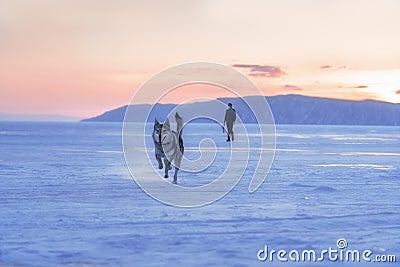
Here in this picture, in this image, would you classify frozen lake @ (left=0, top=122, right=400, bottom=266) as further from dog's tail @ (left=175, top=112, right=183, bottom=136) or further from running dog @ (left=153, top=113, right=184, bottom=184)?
dog's tail @ (left=175, top=112, right=183, bottom=136)

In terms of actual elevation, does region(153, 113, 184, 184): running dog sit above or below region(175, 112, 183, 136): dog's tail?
below

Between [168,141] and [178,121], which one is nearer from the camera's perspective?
[178,121]

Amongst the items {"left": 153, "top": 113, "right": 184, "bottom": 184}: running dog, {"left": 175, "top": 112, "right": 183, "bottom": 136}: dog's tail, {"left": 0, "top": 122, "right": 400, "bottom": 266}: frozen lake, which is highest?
{"left": 175, "top": 112, "right": 183, "bottom": 136}: dog's tail

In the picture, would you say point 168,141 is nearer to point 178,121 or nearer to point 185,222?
point 178,121

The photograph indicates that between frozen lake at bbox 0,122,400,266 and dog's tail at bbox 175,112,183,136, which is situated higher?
dog's tail at bbox 175,112,183,136

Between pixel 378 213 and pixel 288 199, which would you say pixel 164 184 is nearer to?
pixel 288 199

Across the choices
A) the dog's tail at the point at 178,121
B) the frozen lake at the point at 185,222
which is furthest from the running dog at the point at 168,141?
the frozen lake at the point at 185,222

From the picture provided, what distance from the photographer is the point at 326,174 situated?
54.2 ft

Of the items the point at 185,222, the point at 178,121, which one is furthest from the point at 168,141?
the point at 185,222

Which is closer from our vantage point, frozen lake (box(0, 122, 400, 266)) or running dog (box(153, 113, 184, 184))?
frozen lake (box(0, 122, 400, 266))

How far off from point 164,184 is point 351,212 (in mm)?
4884

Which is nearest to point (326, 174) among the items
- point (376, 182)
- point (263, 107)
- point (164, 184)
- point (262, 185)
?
point (376, 182)

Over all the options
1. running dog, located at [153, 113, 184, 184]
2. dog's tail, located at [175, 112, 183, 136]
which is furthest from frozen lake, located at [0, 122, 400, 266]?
dog's tail, located at [175, 112, 183, 136]

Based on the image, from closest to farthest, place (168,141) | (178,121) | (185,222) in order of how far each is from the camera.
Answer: (185,222) < (178,121) < (168,141)
